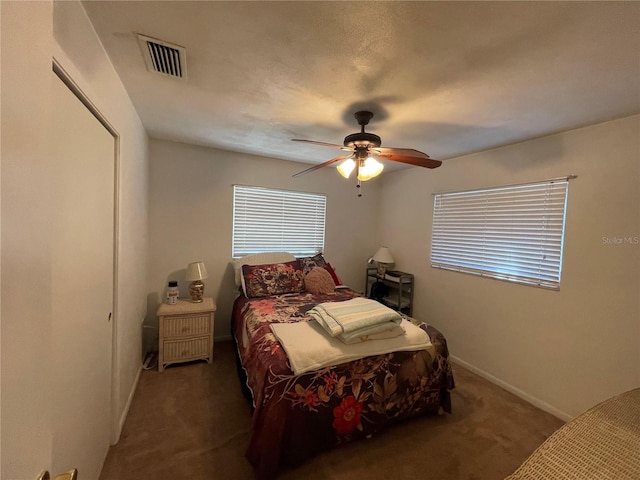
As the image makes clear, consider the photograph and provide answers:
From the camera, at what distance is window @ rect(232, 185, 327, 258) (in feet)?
10.9

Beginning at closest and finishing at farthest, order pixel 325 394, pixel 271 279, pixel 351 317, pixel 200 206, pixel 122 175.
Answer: pixel 325 394
pixel 122 175
pixel 351 317
pixel 271 279
pixel 200 206

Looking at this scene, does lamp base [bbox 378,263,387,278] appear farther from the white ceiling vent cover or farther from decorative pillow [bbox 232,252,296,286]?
the white ceiling vent cover

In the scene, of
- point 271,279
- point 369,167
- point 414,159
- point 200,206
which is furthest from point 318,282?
point 414,159

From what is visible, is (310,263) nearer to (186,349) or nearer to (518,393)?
(186,349)

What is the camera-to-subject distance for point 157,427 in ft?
6.14

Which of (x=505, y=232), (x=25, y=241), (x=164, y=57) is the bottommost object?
(x=25, y=241)

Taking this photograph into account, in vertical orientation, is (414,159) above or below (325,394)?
above

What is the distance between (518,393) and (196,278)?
327 cm

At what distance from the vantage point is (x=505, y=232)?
8.45ft

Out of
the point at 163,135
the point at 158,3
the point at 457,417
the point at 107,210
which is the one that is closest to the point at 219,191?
the point at 163,135

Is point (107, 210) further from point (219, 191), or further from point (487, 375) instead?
point (487, 375)

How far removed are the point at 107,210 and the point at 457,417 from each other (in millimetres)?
2818

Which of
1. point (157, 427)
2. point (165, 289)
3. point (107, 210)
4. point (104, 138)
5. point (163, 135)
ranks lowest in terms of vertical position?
point (157, 427)

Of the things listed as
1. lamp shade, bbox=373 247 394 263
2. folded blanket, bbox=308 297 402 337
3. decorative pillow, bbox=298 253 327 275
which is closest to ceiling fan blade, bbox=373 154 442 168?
folded blanket, bbox=308 297 402 337
